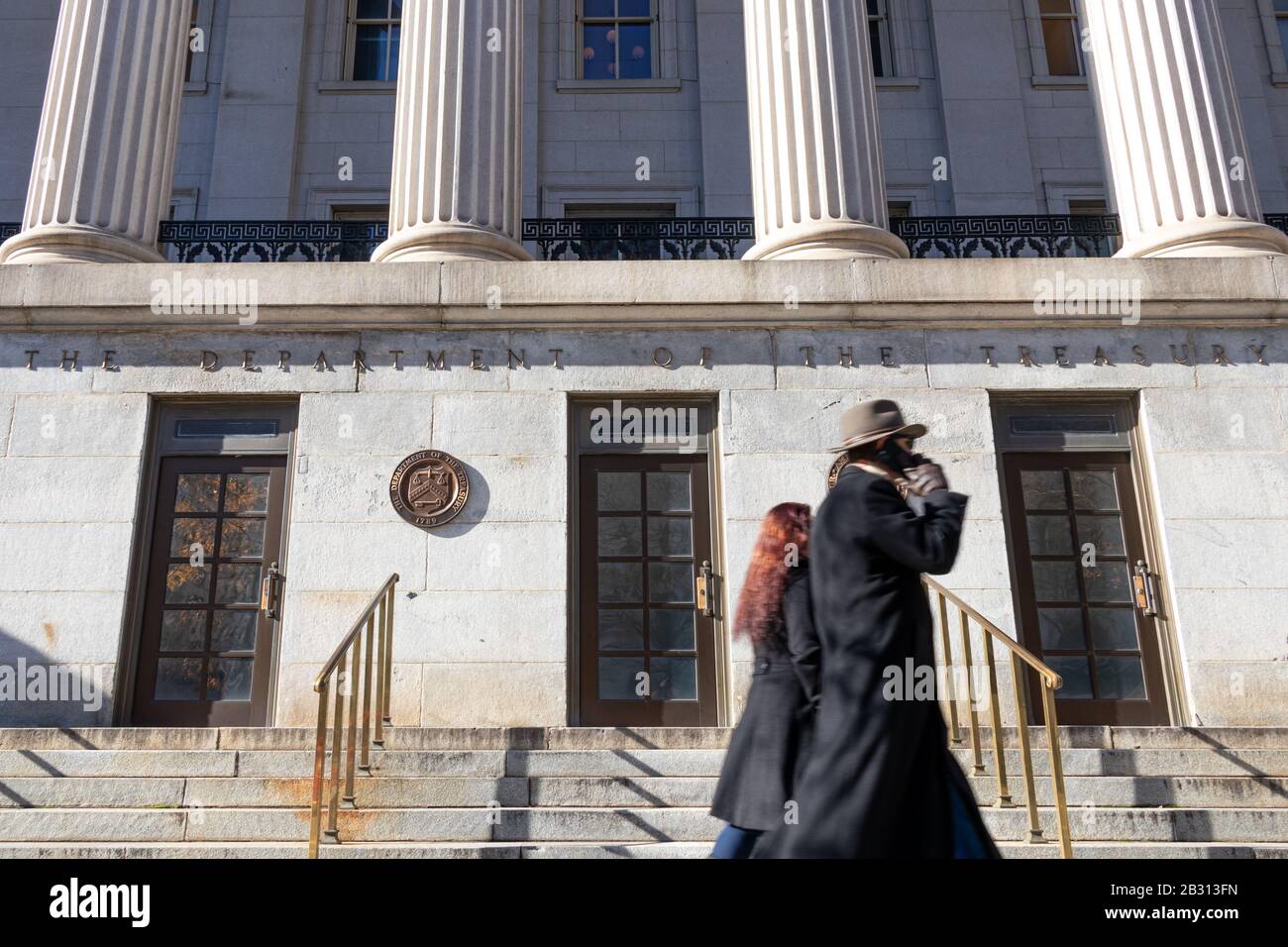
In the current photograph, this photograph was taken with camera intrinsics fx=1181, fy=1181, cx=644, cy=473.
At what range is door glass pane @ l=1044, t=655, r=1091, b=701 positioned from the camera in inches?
428

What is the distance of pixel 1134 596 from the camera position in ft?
35.8

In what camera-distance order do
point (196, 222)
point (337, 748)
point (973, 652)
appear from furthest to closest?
point (196, 222) < point (973, 652) < point (337, 748)

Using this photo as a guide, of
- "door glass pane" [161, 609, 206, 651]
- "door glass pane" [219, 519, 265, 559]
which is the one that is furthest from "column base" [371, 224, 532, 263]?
"door glass pane" [161, 609, 206, 651]

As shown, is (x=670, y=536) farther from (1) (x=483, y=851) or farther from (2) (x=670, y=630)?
(1) (x=483, y=851)

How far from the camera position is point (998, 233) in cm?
1303

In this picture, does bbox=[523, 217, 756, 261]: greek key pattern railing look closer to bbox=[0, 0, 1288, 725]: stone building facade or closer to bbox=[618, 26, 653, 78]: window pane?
bbox=[0, 0, 1288, 725]: stone building facade

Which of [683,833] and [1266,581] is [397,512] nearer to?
[683,833]

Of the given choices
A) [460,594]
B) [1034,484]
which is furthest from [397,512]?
[1034,484]

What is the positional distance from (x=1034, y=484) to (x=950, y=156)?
29.2ft

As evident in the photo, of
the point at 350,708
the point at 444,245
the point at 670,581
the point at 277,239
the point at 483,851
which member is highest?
the point at 277,239

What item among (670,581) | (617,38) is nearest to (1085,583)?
(670,581)

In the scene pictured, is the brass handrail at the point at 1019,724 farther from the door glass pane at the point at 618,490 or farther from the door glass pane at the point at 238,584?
the door glass pane at the point at 238,584

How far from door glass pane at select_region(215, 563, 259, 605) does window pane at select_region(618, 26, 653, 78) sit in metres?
11.5

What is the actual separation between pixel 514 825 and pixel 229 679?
4247mm
